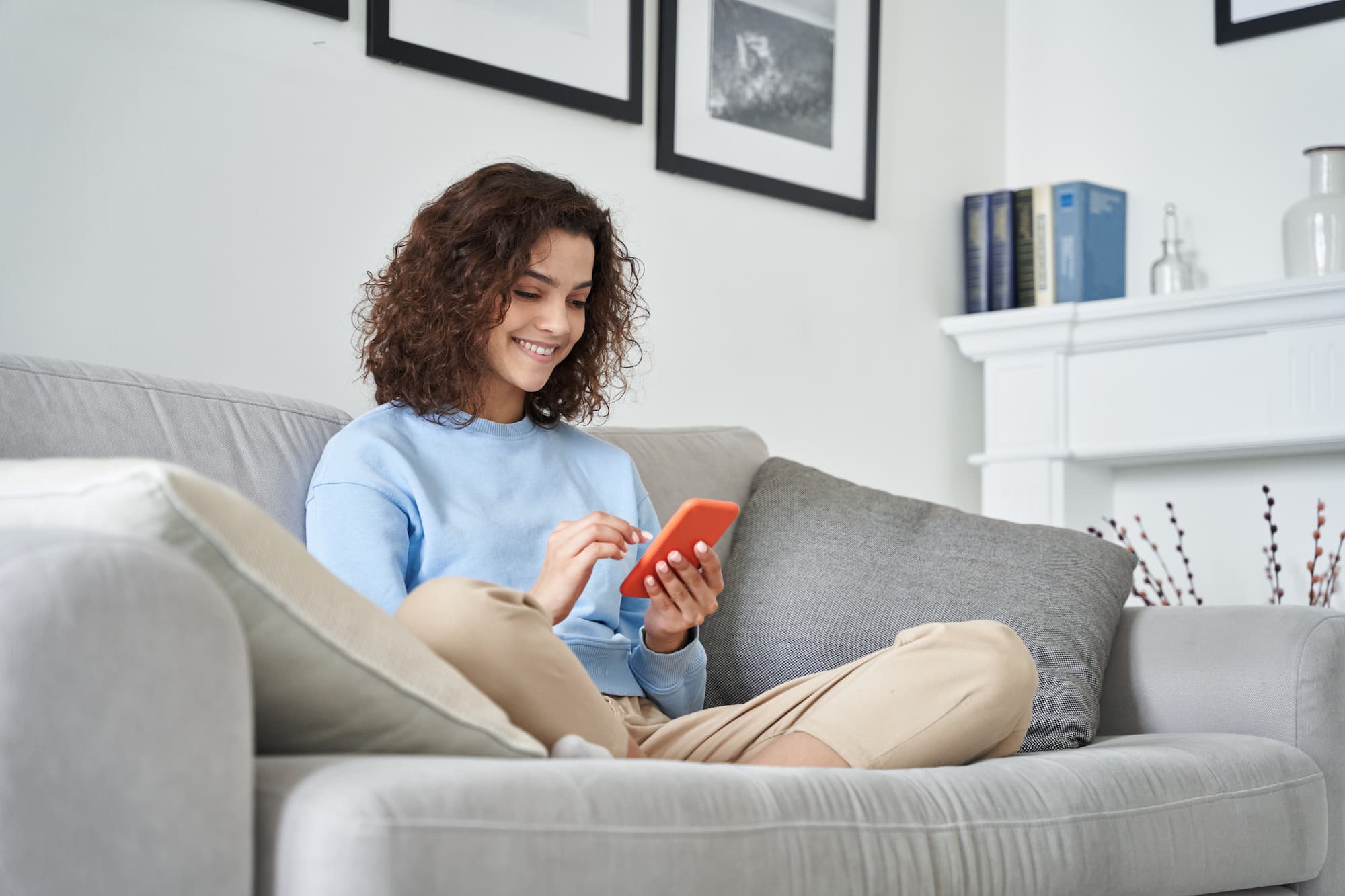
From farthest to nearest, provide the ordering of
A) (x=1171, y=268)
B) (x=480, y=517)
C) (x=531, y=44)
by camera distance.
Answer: (x=1171, y=268) → (x=531, y=44) → (x=480, y=517)

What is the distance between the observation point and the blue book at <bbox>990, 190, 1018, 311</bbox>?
3.22 m

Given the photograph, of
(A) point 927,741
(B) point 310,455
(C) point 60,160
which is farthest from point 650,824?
(C) point 60,160

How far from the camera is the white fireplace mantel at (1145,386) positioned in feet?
9.41

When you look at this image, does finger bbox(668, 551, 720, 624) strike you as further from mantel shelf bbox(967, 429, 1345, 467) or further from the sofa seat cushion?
mantel shelf bbox(967, 429, 1345, 467)

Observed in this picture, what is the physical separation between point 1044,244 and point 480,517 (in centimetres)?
197

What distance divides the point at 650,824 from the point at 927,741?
0.50 metres

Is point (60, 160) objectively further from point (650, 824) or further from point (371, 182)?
point (650, 824)

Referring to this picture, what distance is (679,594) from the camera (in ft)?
5.19

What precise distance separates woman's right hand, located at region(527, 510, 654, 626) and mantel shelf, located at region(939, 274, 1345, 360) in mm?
1902

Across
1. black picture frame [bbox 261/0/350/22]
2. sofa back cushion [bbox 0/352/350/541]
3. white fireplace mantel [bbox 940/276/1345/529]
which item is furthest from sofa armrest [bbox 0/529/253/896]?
white fireplace mantel [bbox 940/276/1345/529]

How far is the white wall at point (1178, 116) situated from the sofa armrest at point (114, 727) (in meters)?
2.77

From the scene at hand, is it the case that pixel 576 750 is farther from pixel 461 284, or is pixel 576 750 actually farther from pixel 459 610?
pixel 461 284

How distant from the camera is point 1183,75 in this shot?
10.5 ft

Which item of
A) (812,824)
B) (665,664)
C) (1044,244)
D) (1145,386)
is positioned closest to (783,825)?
(812,824)
